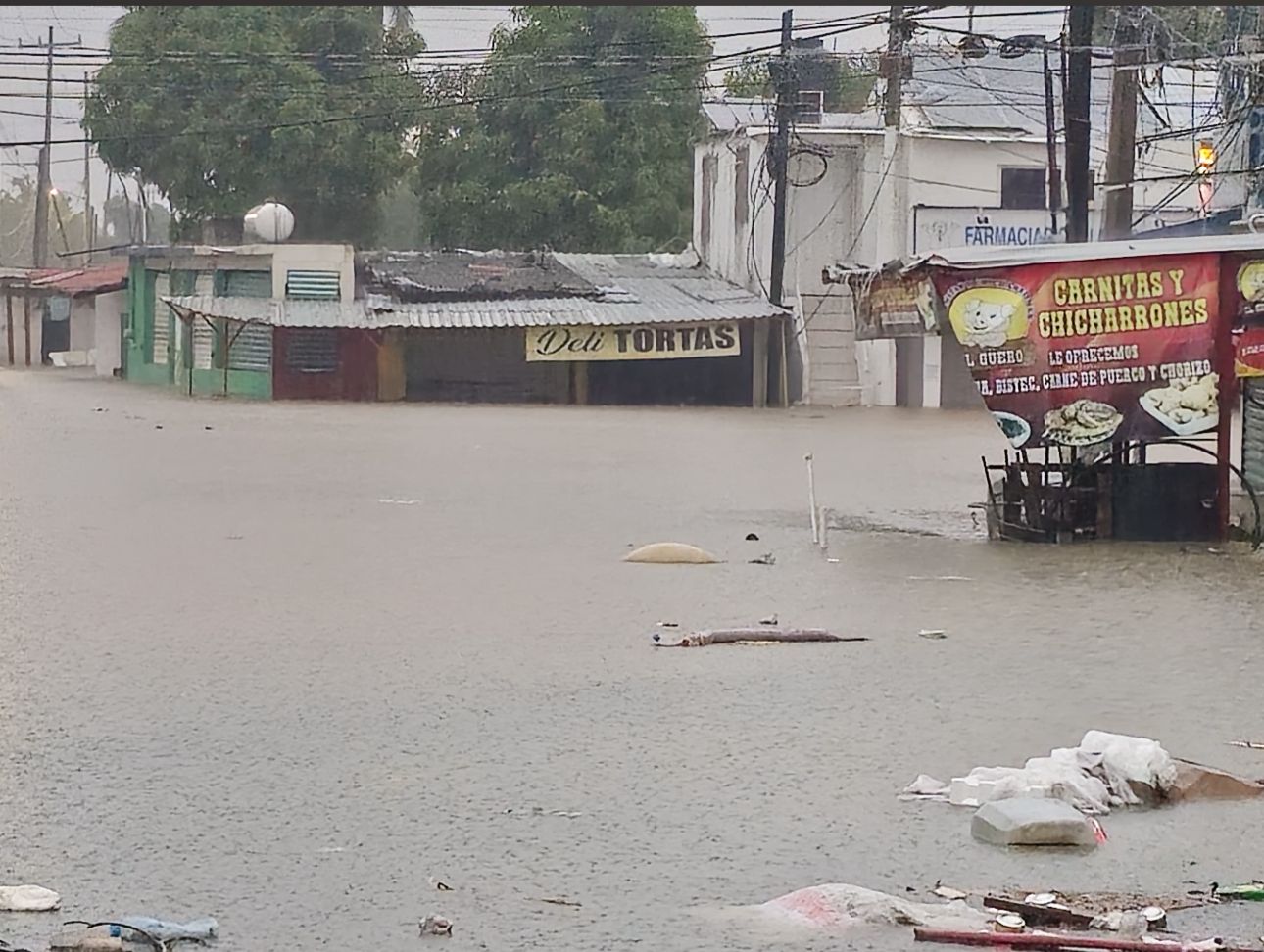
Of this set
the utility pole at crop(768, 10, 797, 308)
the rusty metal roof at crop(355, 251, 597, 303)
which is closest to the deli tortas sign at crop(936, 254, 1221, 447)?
the utility pole at crop(768, 10, 797, 308)

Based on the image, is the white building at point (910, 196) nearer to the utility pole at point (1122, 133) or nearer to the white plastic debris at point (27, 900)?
the utility pole at point (1122, 133)

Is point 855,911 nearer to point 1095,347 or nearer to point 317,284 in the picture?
point 1095,347

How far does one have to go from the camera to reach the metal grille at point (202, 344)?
42094 millimetres

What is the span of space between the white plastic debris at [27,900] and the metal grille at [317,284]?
36.4 meters

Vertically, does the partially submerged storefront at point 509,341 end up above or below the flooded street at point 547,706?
above

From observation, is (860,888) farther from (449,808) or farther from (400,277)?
(400,277)

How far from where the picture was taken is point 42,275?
57125 mm

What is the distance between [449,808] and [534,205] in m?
43.6

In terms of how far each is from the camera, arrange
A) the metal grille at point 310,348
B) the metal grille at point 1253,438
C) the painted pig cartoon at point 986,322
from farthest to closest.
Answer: the metal grille at point 310,348, the metal grille at point 1253,438, the painted pig cartoon at point 986,322

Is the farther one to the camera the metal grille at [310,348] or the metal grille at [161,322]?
the metal grille at [161,322]

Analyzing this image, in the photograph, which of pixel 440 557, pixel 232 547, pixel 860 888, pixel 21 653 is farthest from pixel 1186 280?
pixel 860 888

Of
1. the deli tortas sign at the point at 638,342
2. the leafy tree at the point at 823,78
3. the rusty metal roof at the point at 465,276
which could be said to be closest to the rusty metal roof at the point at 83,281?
the rusty metal roof at the point at 465,276

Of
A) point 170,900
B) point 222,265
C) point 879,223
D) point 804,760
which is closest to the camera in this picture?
point 170,900

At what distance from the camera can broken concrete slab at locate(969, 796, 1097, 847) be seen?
618cm
